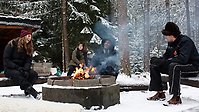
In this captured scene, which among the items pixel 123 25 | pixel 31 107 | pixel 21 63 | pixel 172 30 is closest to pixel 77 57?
pixel 123 25

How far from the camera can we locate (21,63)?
716 centimetres

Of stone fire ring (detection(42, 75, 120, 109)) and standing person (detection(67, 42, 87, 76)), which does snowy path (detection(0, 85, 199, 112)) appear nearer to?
stone fire ring (detection(42, 75, 120, 109))

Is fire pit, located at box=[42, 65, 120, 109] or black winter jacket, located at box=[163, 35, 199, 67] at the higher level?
black winter jacket, located at box=[163, 35, 199, 67]

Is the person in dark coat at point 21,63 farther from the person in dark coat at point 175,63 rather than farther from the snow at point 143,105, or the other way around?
the person in dark coat at point 175,63

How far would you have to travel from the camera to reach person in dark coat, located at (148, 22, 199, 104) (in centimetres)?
588

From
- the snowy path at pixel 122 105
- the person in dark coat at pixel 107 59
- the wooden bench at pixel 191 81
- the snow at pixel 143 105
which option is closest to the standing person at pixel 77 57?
the person in dark coat at pixel 107 59

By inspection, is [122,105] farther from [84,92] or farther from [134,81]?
[134,81]

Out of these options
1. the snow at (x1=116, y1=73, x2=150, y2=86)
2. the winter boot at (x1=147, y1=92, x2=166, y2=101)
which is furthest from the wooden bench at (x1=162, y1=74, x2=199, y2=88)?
the snow at (x1=116, y1=73, x2=150, y2=86)

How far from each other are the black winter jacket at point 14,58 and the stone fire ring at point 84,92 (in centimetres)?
125

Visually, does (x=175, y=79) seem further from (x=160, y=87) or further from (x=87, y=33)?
(x=87, y=33)

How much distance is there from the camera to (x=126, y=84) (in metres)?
8.88

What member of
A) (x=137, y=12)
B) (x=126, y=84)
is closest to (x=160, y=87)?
(x=126, y=84)

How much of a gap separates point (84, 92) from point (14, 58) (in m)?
2.16

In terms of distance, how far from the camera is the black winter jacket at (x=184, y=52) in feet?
19.6
